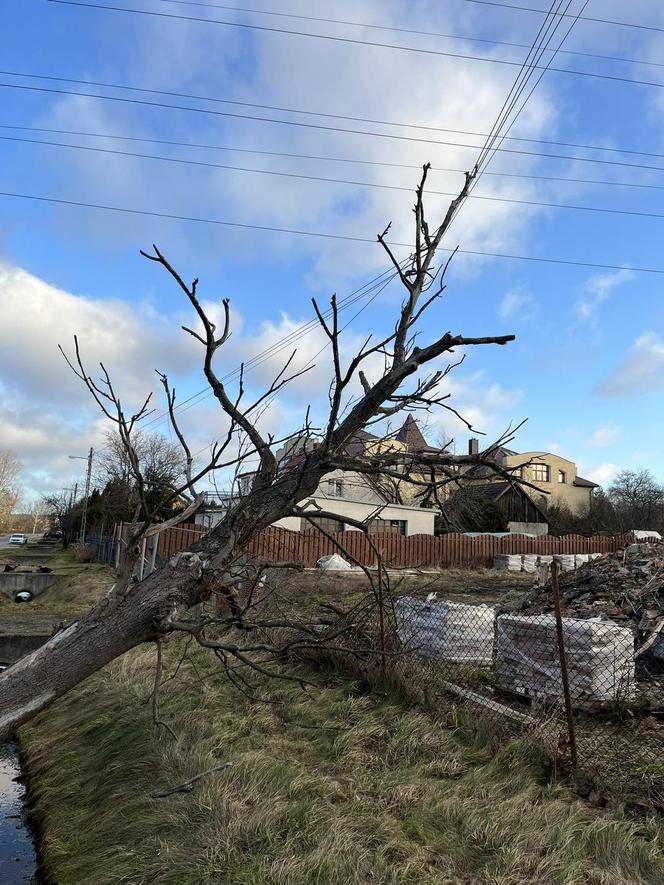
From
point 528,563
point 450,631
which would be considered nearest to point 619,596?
point 450,631

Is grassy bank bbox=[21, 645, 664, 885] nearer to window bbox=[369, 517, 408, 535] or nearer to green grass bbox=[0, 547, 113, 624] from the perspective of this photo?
green grass bbox=[0, 547, 113, 624]

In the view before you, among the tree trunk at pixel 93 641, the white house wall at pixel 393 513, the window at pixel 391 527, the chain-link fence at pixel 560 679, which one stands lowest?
the chain-link fence at pixel 560 679

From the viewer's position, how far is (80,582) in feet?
63.0

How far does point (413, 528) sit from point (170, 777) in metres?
33.1

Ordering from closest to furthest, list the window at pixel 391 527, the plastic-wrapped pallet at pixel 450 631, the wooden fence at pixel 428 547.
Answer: the plastic-wrapped pallet at pixel 450 631 → the wooden fence at pixel 428 547 → the window at pixel 391 527

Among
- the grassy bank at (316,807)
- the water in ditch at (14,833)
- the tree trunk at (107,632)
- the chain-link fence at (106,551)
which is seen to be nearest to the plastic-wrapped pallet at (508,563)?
the chain-link fence at (106,551)

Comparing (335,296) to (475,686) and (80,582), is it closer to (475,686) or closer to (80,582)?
(475,686)

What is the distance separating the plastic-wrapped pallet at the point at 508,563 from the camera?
28656 millimetres

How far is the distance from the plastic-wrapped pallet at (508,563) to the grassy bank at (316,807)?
2400 cm

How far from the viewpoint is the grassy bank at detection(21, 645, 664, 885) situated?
10.6 feet

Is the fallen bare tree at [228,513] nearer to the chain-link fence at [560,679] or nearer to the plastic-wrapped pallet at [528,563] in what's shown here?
the chain-link fence at [560,679]

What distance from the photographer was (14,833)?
17.1 ft

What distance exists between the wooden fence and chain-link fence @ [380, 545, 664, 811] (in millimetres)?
15438

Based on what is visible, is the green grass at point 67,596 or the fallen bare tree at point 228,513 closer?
the fallen bare tree at point 228,513
